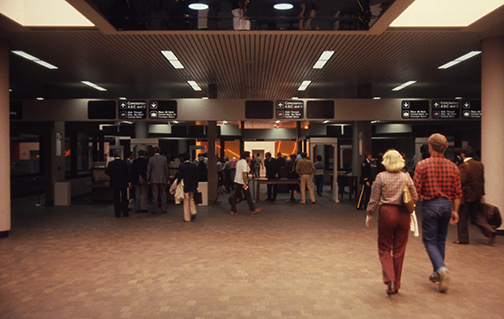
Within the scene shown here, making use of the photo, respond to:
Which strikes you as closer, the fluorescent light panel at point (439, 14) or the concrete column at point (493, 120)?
the fluorescent light panel at point (439, 14)

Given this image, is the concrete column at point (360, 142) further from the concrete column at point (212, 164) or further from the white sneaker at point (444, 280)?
the white sneaker at point (444, 280)

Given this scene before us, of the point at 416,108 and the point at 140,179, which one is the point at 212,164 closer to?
the point at 140,179

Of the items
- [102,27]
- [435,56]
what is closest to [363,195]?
[435,56]

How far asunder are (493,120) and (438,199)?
4424 mm

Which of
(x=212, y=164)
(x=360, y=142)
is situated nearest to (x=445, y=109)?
(x=360, y=142)

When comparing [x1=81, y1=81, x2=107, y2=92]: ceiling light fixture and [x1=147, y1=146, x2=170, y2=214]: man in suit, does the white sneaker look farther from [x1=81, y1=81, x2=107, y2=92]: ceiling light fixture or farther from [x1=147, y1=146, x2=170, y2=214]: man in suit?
[x1=81, y1=81, x2=107, y2=92]: ceiling light fixture

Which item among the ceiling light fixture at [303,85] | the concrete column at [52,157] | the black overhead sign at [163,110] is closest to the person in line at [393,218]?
the black overhead sign at [163,110]

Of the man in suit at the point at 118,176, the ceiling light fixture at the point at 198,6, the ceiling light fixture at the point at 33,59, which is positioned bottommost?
the man in suit at the point at 118,176

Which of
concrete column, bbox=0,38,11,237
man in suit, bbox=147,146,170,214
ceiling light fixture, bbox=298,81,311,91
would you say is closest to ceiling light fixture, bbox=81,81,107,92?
man in suit, bbox=147,146,170,214

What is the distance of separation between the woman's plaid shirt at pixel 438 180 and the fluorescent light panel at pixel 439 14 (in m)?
3.56

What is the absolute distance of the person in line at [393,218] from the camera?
13.5 ft

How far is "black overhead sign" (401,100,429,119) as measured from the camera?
11312 mm

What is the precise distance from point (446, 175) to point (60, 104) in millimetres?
10745

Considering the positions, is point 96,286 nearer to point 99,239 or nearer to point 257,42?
point 99,239
